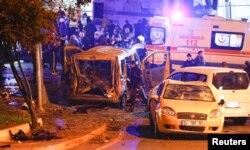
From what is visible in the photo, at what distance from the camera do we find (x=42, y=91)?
1683 cm

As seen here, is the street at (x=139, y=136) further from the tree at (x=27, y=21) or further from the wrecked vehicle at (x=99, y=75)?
the tree at (x=27, y=21)

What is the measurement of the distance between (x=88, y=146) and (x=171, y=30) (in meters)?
10.7

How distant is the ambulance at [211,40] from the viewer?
2106 cm

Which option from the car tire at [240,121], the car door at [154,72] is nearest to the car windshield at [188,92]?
the car tire at [240,121]

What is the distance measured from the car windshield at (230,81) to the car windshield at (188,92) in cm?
111

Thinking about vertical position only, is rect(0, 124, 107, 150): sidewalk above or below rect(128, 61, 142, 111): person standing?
below

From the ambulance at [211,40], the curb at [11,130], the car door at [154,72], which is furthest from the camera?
the ambulance at [211,40]

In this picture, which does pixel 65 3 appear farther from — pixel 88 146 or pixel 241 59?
pixel 241 59

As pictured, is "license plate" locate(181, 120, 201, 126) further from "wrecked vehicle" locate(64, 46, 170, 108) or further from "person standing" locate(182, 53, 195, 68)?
"person standing" locate(182, 53, 195, 68)

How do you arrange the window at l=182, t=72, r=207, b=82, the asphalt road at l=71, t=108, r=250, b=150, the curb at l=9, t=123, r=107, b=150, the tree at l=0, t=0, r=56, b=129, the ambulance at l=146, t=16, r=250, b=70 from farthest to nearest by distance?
the ambulance at l=146, t=16, r=250, b=70 → the window at l=182, t=72, r=207, b=82 → the asphalt road at l=71, t=108, r=250, b=150 → the tree at l=0, t=0, r=56, b=129 → the curb at l=9, t=123, r=107, b=150

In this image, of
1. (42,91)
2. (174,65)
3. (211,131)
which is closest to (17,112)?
(42,91)

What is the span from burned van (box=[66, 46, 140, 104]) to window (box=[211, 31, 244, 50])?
17.5 ft

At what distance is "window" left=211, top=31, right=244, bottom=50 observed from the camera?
21.2m

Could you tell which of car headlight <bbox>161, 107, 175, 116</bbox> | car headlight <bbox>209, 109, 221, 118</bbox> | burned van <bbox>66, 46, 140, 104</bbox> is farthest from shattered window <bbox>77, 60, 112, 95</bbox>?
car headlight <bbox>209, 109, 221, 118</bbox>
